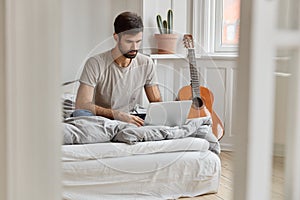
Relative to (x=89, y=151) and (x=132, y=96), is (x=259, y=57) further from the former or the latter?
(x=132, y=96)

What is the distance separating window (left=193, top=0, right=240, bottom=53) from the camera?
207 inches

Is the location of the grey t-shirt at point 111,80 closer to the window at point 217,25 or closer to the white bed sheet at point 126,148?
the white bed sheet at point 126,148

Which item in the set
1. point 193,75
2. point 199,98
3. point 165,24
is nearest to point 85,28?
point 165,24

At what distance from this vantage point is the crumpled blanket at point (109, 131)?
338cm

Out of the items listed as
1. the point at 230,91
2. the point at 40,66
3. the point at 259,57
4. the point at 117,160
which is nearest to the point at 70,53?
the point at 230,91

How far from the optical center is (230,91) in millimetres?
5191

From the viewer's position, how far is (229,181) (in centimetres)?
413

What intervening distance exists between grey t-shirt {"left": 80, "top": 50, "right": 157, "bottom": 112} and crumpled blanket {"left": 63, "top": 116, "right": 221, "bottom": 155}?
19 cm

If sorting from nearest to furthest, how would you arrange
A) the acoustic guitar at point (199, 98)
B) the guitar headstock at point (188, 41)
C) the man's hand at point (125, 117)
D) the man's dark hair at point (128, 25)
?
the man's hand at point (125, 117)
the man's dark hair at point (128, 25)
the acoustic guitar at point (199, 98)
the guitar headstock at point (188, 41)

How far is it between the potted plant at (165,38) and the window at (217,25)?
1.01ft

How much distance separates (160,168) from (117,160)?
1.07ft

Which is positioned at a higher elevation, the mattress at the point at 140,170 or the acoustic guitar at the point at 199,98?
the acoustic guitar at the point at 199,98
